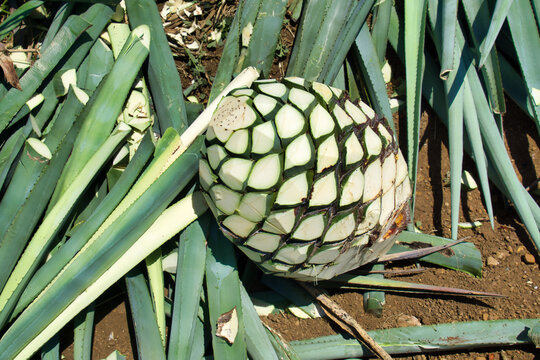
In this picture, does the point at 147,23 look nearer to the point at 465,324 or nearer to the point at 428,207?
the point at 428,207

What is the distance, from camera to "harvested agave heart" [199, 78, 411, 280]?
1104 mm

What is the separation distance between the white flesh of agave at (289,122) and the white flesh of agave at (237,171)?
3.5 inches

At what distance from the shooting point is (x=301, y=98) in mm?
1146

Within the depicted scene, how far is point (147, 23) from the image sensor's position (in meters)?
1.44

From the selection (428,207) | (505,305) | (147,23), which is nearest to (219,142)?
(147,23)

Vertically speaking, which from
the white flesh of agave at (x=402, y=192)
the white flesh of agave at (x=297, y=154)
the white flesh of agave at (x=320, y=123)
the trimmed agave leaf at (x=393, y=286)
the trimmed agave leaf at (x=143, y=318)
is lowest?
the trimmed agave leaf at (x=143, y=318)

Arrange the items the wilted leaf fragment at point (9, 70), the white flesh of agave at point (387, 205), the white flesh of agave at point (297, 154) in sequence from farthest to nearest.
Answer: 1. the wilted leaf fragment at point (9, 70)
2. the white flesh of agave at point (387, 205)
3. the white flesh of agave at point (297, 154)

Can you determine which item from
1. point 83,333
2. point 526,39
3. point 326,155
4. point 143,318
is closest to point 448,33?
point 526,39

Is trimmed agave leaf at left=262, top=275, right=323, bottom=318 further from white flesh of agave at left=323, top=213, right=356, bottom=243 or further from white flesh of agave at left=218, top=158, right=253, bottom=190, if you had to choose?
white flesh of agave at left=218, top=158, right=253, bottom=190

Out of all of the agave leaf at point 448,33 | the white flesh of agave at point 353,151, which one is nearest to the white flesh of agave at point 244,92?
the white flesh of agave at point 353,151

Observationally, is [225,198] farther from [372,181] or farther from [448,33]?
[448,33]

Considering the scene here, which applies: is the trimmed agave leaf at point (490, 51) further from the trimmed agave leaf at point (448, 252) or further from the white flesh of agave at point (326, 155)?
the white flesh of agave at point (326, 155)

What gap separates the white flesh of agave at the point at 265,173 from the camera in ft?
3.59

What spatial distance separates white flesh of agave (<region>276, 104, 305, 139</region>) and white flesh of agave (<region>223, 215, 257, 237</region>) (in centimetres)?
19
